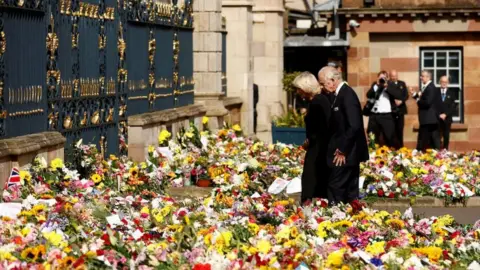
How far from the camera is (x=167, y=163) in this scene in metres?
18.8

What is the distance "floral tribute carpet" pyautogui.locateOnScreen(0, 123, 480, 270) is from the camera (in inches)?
379

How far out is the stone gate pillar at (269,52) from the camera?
3061 centimetres

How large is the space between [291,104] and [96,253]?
2416 centimetres

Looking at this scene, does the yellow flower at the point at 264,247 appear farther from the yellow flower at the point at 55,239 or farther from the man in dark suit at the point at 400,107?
the man in dark suit at the point at 400,107

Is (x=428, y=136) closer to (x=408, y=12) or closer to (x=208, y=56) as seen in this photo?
(x=408, y=12)

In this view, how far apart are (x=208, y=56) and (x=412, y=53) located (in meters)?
9.45

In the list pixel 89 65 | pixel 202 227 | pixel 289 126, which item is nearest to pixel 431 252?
pixel 202 227

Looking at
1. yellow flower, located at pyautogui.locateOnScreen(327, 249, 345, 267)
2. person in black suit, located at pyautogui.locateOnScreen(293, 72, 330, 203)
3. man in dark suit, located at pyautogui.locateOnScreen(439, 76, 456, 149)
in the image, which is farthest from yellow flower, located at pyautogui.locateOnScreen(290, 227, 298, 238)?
man in dark suit, located at pyautogui.locateOnScreen(439, 76, 456, 149)

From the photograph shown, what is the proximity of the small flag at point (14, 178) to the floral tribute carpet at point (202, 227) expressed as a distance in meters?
0.05

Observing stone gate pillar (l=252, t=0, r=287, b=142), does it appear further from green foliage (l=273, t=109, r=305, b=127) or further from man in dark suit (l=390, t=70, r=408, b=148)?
man in dark suit (l=390, t=70, r=408, b=148)

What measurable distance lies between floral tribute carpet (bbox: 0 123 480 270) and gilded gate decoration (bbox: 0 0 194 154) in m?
0.50

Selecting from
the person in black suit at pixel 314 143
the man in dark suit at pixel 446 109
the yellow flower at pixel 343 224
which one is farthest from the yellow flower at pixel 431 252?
the man in dark suit at pixel 446 109

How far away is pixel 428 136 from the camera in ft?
92.2

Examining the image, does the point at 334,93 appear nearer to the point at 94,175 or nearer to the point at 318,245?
the point at 94,175
